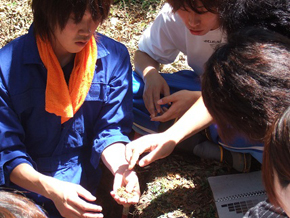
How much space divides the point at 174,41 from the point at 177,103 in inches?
18.0

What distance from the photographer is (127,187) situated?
1813 millimetres

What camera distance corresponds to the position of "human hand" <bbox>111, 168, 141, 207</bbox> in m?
1.75

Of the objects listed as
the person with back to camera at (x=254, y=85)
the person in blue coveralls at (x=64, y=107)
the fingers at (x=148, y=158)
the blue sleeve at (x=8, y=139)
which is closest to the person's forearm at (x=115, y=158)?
the person in blue coveralls at (x=64, y=107)

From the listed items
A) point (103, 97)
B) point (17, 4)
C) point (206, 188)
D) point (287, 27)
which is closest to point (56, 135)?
point (103, 97)

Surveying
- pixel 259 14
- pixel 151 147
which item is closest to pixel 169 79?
pixel 151 147

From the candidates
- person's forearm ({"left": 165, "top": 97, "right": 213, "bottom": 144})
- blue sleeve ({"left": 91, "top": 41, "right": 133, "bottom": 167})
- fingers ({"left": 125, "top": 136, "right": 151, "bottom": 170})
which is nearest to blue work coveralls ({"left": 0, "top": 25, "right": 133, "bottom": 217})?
blue sleeve ({"left": 91, "top": 41, "right": 133, "bottom": 167})

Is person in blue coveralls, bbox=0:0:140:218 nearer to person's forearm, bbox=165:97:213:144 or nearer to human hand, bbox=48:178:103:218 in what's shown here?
human hand, bbox=48:178:103:218

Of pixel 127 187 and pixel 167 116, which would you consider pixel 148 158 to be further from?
pixel 167 116

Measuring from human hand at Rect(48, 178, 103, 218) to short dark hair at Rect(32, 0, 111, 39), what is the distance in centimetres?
70

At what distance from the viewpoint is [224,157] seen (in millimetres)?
2232

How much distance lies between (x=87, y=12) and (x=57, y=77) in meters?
0.37

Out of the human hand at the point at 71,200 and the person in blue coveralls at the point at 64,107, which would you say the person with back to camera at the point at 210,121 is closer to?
the person in blue coveralls at the point at 64,107

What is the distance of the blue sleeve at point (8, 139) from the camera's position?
175 cm

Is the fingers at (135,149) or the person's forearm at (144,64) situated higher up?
the person's forearm at (144,64)
